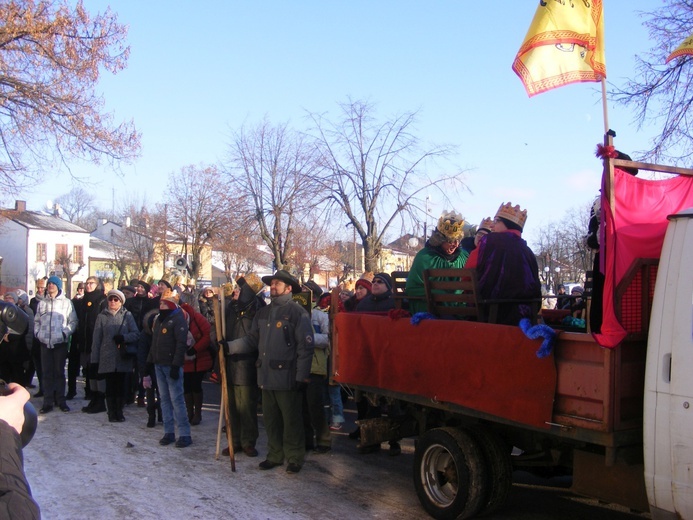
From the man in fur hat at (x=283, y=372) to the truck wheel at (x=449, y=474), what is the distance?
1698 mm

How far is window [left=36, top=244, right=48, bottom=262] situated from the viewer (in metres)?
62.7

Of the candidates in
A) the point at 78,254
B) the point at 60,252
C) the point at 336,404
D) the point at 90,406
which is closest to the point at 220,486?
the point at 336,404

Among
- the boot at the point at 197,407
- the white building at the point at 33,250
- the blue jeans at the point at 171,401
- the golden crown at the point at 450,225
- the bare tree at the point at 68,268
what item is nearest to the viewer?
the golden crown at the point at 450,225

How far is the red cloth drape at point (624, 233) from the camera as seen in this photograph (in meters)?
3.91

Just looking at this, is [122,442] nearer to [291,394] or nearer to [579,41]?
[291,394]

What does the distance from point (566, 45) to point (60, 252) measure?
64569mm

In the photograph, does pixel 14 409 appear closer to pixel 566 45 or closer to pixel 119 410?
pixel 566 45

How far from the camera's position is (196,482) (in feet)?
20.5

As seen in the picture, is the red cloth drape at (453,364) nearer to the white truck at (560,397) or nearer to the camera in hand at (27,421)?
the white truck at (560,397)

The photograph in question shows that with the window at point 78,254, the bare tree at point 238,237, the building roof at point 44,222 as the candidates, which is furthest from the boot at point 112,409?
the window at point 78,254

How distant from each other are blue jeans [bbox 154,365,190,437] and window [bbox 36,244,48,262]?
6093 centimetres

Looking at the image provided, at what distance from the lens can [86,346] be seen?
35.1ft

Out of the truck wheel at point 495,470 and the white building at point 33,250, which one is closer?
the truck wheel at point 495,470

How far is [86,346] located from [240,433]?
4.45 m
